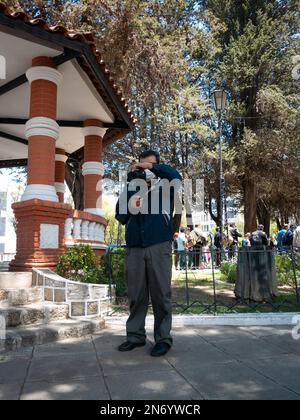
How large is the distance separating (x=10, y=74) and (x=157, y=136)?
14.8m

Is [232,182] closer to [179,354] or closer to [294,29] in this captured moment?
[294,29]

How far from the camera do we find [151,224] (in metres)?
3.93

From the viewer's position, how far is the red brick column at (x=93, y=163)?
9.29 meters

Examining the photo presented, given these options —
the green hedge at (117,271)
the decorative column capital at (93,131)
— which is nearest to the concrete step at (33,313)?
the green hedge at (117,271)

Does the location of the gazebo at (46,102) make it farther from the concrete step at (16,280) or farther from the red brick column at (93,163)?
the red brick column at (93,163)

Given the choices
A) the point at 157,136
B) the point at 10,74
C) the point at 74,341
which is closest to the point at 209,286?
the point at 74,341

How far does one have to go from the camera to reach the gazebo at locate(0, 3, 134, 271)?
587 centimetres

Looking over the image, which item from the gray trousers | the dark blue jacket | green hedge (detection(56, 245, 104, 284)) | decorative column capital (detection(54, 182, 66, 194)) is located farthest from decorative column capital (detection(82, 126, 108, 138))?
the gray trousers

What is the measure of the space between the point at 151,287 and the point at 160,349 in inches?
23.2

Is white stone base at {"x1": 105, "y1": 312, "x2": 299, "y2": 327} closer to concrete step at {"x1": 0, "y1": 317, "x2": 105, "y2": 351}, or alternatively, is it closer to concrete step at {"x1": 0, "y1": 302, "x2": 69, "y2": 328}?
concrete step at {"x1": 0, "y1": 317, "x2": 105, "y2": 351}

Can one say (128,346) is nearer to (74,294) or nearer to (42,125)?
(74,294)

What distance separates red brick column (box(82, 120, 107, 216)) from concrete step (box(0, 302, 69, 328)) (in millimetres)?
4556

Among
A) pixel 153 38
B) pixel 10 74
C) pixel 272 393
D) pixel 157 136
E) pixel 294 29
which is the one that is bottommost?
pixel 272 393

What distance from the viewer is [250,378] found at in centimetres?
302
